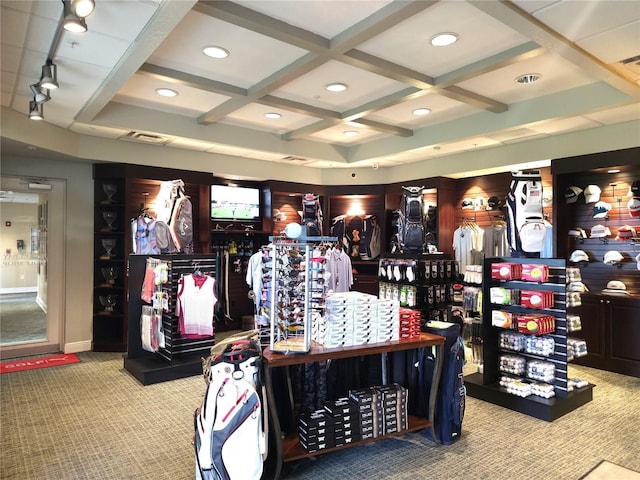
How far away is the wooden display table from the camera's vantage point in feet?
9.00

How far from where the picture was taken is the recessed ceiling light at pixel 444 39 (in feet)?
11.8

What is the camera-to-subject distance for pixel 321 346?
9.99 ft

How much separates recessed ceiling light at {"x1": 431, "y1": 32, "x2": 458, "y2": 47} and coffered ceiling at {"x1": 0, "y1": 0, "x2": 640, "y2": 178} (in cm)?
6

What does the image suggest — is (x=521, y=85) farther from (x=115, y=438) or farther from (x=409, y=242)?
(x=115, y=438)

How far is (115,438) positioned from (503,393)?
3.49m

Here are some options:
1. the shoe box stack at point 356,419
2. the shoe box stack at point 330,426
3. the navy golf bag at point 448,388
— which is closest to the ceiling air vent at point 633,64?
the navy golf bag at point 448,388

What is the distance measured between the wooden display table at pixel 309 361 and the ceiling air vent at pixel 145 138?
4276 millimetres

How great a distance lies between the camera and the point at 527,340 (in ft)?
13.9

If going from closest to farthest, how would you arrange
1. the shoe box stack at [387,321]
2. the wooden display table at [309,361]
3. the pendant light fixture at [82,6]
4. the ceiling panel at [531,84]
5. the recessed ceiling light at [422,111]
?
1. the pendant light fixture at [82,6]
2. the wooden display table at [309,361]
3. the shoe box stack at [387,321]
4. the ceiling panel at [531,84]
5. the recessed ceiling light at [422,111]

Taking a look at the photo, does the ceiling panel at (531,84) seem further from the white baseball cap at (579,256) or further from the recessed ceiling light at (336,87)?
the white baseball cap at (579,256)

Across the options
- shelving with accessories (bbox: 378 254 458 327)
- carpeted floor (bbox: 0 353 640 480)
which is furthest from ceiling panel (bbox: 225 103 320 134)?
carpeted floor (bbox: 0 353 640 480)

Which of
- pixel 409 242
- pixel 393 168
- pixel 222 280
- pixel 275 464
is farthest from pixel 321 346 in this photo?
pixel 393 168

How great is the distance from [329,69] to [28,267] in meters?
5.14

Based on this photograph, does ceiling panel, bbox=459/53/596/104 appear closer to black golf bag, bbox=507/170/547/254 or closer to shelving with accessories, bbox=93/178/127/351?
black golf bag, bbox=507/170/547/254
